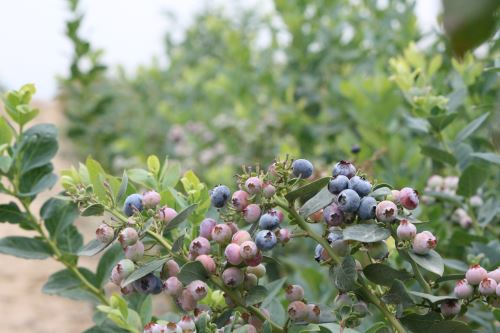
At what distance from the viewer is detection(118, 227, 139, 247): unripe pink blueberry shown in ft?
2.68

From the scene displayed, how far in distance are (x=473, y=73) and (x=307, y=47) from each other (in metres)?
1.36

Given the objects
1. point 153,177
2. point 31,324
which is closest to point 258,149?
point 31,324

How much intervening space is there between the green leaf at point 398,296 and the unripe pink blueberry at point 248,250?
0.17 m

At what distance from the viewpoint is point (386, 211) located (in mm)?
748

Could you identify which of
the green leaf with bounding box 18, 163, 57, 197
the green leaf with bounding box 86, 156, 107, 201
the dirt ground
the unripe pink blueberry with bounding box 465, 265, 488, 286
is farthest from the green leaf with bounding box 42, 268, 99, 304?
the dirt ground

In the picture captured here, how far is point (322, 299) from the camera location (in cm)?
156

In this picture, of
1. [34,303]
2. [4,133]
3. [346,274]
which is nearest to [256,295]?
[346,274]

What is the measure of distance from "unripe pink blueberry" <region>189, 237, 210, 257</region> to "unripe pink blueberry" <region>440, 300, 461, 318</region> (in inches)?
11.3

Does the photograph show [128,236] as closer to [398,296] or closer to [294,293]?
[294,293]

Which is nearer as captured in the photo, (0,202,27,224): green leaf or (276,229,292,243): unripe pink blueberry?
(276,229,292,243): unripe pink blueberry

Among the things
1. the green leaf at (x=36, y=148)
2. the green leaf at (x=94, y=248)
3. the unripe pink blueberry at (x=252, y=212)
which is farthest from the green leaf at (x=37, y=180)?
the unripe pink blueberry at (x=252, y=212)

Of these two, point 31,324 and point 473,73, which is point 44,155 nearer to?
point 473,73

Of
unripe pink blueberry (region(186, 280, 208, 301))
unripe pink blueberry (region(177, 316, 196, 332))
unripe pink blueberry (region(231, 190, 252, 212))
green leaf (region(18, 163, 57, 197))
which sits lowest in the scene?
unripe pink blueberry (region(177, 316, 196, 332))

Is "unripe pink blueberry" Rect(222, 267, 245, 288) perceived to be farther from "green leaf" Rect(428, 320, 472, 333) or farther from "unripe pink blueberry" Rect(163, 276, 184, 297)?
"green leaf" Rect(428, 320, 472, 333)
